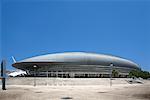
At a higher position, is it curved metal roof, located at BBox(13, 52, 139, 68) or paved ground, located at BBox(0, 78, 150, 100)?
curved metal roof, located at BBox(13, 52, 139, 68)

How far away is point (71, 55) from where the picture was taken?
423ft

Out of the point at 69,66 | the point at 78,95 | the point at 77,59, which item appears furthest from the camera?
the point at 77,59

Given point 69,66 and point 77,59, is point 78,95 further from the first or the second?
point 77,59

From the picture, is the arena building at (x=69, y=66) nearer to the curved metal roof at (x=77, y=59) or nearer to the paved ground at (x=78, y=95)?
the curved metal roof at (x=77, y=59)

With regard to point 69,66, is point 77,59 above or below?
above

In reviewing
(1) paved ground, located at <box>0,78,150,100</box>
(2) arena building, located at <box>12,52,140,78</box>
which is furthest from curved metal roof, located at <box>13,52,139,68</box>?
(1) paved ground, located at <box>0,78,150,100</box>

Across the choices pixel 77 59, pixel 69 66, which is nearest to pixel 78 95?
pixel 69 66

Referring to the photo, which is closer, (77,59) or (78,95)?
(78,95)

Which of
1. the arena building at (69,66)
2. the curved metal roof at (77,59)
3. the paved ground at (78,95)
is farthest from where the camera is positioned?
the curved metal roof at (77,59)

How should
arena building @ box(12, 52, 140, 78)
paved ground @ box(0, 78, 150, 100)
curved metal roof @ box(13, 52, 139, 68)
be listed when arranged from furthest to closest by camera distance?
1. curved metal roof @ box(13, 52, 139, 68)
2. arena building @ box(12, 52, 140, 78)
3. paved ground @ box(0, 78, 150, 100)

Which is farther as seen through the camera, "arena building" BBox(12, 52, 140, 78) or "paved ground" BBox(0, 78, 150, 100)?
"arena building" BBox(12, 52, 140, 78)

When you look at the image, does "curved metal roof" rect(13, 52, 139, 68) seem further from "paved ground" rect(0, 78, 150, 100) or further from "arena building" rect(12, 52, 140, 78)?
"paved ground" rect(0, 78, 150, 100)

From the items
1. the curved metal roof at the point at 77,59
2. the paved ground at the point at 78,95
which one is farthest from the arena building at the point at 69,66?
the paved ground at the point at 78,95

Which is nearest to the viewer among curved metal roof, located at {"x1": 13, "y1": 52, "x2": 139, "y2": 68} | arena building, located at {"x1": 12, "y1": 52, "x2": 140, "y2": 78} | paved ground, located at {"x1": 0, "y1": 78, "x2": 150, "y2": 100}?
paved ground, located at {"x1": 0, "y1": 78, "x2": 150, "y2": 100}
